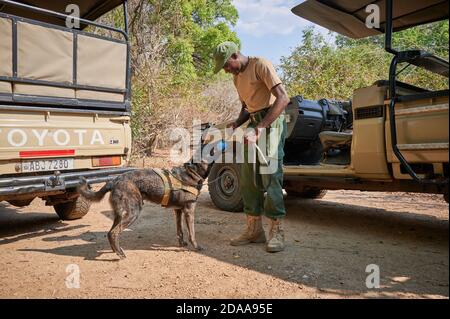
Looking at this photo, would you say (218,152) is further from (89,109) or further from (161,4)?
(161,4)

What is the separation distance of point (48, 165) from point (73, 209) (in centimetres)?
120

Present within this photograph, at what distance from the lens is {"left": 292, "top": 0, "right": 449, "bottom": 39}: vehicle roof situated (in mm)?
4172

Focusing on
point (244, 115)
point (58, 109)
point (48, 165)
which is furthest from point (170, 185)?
point (58, 109)

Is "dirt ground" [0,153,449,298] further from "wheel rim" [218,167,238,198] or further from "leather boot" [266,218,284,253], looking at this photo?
"wheel rim" [218,167,238,198]

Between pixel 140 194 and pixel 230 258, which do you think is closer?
pixel 230 258

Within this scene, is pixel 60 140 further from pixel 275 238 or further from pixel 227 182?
pixel 275 238

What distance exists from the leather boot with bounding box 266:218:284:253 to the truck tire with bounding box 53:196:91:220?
2.93 m

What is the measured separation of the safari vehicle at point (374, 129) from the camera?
10.5 feet

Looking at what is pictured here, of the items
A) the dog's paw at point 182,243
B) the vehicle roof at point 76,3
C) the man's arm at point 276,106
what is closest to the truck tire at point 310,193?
the dog's paw at point 182,243

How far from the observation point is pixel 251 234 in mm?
3965

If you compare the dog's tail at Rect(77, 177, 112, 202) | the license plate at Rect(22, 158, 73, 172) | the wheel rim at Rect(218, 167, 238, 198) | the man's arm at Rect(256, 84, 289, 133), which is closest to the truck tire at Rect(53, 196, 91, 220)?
the license plate at Rect(22, 158, 73, 172)

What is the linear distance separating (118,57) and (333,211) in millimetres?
4009

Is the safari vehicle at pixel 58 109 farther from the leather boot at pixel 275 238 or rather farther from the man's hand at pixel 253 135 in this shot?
the leather boot at pixel 275 238

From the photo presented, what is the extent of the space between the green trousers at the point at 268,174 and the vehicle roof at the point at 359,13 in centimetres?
162
